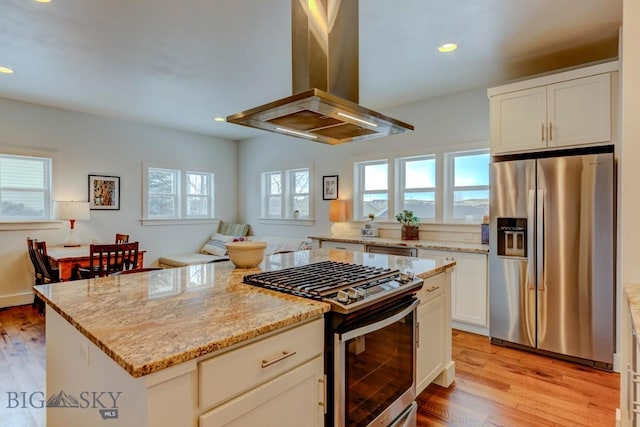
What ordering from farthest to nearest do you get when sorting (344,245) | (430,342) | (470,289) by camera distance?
(344,245) → (470,289) → (430,342)

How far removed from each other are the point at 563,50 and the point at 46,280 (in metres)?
5.78

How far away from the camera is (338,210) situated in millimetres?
5133

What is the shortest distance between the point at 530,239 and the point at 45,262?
487cm

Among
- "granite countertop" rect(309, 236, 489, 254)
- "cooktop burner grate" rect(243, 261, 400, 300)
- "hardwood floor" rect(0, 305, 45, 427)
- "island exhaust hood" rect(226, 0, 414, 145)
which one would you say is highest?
"island exhaust hood" rect(226, 0, 414, 145)

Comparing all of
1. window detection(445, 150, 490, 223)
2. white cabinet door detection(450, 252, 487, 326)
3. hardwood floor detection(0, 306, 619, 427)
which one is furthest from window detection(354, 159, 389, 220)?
hardwood floor detection(0, 306, 619, 427)

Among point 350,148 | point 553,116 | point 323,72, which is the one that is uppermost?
point 350,148

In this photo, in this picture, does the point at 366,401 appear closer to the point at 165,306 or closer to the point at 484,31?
the point at 165,306

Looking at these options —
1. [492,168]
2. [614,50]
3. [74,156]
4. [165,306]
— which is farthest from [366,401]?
[74,156]

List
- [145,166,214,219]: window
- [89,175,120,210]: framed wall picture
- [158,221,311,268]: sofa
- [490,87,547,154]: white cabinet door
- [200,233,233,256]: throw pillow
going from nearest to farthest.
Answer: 1. [490,87,547,154]: white cabinet door
2. [89,175,120,210]: framed wall picture
3. [158,221,311,268]: sofa
4. [145,166,214,219]: window
5. [200,233,233,256]: throw pillow

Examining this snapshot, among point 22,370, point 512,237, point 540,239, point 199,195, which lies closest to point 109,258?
point 22,370

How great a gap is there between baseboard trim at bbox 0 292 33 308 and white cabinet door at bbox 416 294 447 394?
5.08 metres

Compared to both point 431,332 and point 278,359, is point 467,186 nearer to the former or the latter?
point 431,332

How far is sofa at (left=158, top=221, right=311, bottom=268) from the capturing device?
5.49 m
